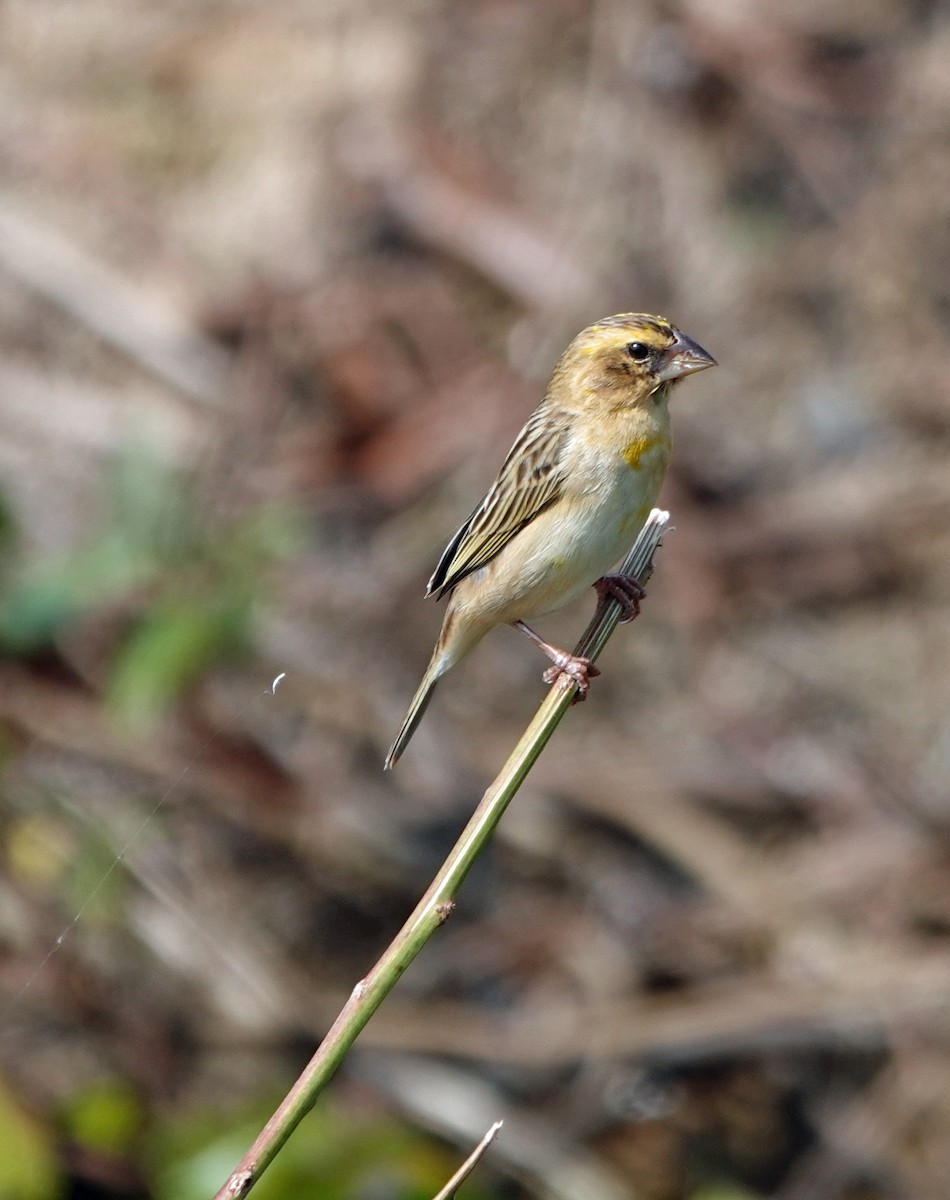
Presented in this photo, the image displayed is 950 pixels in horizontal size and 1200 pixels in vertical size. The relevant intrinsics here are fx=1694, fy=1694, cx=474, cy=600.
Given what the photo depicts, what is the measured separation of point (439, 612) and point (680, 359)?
3412 millimetres

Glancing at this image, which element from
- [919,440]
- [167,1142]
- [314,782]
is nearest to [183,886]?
[314,782]

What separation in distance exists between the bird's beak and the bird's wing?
0.95 feet

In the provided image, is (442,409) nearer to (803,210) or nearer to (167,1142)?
(803,210)

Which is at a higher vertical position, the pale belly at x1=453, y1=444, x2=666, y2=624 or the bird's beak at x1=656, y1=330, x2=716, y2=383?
the bird's beak at x1=656, y1=330, x2=716, y2=383

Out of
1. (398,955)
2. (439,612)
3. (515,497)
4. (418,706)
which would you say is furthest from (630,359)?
(439,612)

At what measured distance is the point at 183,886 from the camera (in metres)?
6.32

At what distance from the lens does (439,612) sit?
713 cm

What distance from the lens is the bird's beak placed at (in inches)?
149

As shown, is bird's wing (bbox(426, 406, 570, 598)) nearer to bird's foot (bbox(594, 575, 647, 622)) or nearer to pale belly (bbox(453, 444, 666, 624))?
pale belly (bbox(453, 444, 666, 624))

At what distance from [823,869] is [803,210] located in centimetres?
350

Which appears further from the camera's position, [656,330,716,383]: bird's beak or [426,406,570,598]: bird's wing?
[426,406,570,598]: bird's wing

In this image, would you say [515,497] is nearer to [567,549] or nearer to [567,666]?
[567,549]

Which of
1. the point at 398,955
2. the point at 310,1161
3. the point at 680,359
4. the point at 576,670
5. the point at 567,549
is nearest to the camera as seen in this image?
the point at 398,955

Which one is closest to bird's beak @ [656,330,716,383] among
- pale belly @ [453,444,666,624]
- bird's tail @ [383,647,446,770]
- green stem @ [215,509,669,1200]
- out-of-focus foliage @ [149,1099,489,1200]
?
pale belly @ [453,444,666,624]
